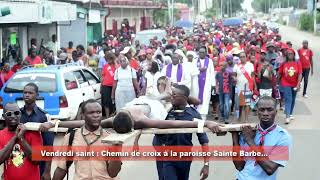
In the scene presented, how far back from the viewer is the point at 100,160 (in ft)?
15.7

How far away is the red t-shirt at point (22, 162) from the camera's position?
542cm

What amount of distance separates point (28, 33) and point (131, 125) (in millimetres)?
17826

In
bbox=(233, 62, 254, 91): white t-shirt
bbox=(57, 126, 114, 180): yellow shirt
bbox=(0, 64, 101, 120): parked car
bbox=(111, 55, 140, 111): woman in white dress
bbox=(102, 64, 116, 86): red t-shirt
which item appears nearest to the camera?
bbox=(57, 126, 114, 180): yellow shirt

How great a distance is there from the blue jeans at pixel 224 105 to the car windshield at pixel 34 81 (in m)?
3.97

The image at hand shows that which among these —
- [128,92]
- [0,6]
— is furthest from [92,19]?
[128,92]

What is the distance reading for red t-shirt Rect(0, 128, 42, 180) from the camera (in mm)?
5422

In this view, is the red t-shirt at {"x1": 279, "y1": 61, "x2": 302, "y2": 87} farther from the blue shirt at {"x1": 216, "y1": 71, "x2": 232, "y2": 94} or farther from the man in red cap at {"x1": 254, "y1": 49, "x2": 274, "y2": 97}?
the blue shirt at {"x1": 216, "y1": 71, "x2": 232, "y2": 94}

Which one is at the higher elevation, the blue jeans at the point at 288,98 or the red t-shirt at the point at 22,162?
the red t-shirt at the point at 22,162

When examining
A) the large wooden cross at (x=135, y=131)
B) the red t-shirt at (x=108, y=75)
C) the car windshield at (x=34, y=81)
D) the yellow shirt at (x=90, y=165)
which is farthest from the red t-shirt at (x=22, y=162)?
the red t-shirt at (x=108, y=75)

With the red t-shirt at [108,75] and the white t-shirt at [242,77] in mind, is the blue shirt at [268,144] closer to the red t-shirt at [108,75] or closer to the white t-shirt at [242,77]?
the white t-shirt at [242,77]

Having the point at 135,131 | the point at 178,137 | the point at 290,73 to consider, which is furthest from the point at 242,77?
the point at 135,131

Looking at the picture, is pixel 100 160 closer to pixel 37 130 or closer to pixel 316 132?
pixel 37 130

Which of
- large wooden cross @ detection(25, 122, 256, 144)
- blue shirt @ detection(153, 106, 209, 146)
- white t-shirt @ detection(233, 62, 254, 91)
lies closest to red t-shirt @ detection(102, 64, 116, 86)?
white t-shirt @ detection(233, 62, 254, 91)

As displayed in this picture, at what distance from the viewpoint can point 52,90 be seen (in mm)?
12125
